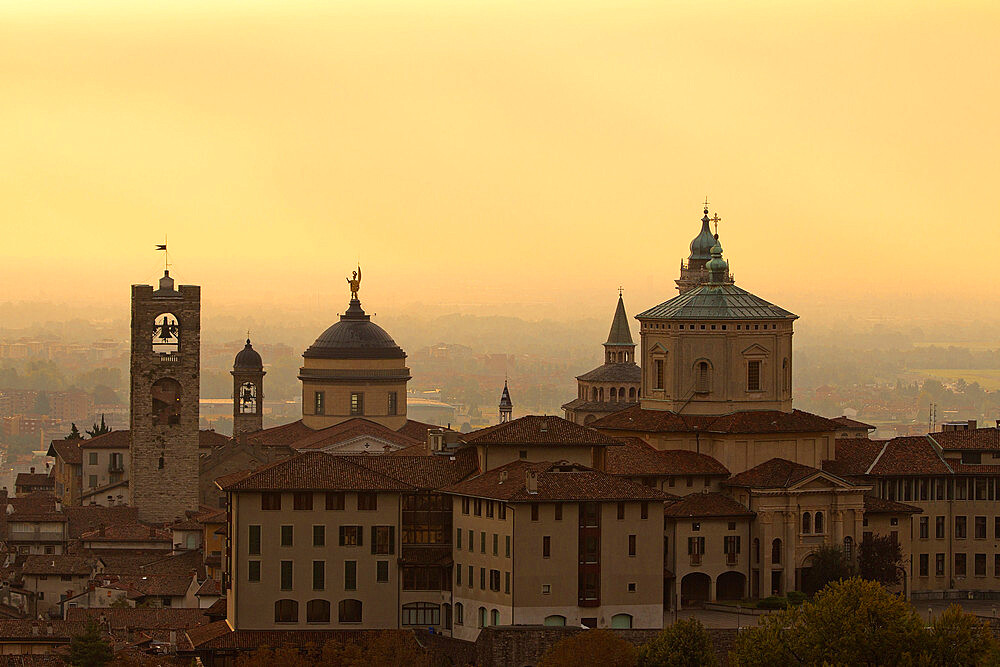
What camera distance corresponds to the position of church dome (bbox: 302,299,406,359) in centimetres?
14300

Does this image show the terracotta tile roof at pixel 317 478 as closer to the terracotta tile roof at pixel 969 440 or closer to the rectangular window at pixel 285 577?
the rectangular window at pixel 285 577

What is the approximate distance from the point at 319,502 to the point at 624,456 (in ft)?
49.8

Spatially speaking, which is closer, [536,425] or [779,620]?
[779,620]

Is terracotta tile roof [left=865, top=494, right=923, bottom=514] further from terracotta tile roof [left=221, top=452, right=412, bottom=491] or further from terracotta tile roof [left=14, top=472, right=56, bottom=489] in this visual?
terracotta tile roof [left=14, top=472, right=56, bottom=489]

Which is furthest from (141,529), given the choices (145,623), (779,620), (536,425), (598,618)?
(779,620)

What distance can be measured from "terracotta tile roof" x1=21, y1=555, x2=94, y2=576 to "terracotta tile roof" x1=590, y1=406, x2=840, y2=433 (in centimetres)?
2436

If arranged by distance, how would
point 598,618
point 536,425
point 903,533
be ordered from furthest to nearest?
point 903,533
point 536,425
point 598,618

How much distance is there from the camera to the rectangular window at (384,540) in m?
87.9

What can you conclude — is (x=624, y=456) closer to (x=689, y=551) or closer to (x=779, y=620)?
(x=689, y=551)

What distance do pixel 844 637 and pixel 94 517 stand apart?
6195 cm

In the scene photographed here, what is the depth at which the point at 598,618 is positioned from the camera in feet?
280

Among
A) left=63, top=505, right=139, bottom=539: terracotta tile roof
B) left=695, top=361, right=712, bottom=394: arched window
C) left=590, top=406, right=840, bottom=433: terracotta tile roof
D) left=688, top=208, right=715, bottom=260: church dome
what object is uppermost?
left=688, top=208, right=715, bottom=260: church dome

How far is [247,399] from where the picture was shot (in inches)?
6132

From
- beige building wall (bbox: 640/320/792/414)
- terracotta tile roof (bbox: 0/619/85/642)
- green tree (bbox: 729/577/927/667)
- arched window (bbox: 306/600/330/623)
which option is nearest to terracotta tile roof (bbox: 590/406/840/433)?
beige building wall (bbox: 640/320/792/414)
